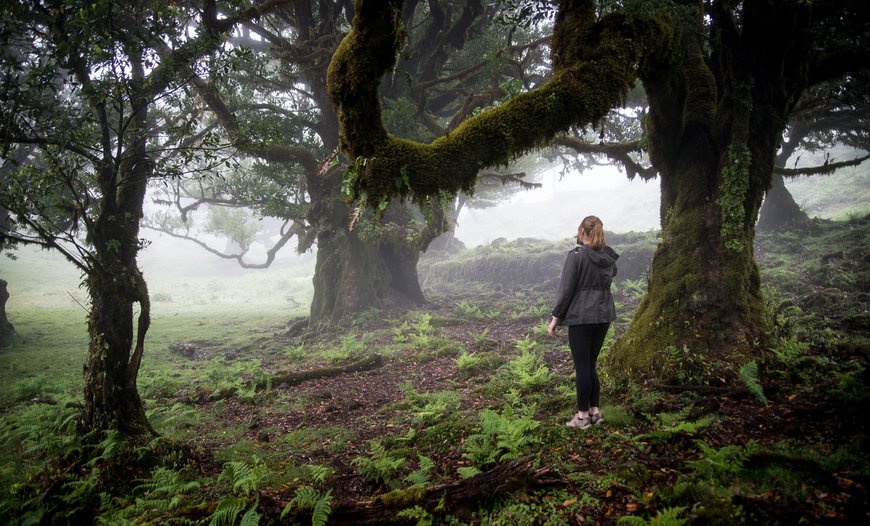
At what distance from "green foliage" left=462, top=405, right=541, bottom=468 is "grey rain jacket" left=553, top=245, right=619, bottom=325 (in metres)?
1.48

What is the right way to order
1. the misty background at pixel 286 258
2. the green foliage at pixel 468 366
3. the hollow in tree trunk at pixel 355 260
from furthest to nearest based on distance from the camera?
the misty background at pixel 286 258 → the hollow in tree trunk at pixel 355 260 → the green foliage at pixel 468 366

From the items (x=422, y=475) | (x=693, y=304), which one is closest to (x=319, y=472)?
(x=422, y=475)

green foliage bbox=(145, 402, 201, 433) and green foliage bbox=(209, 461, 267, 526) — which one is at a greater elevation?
green foliage bbox=(209, 461, 267, 526)

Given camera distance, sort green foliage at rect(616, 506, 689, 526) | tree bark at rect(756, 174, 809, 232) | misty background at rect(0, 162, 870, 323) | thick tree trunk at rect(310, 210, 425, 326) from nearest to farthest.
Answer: green foliage at rect(616, 506, 689, 526) < thick tree trunk at rect(310, 210, 425, 326) < tree bark at rect(756, 174, 809, 232) < misty background at rect(0, 162, 870, 323)

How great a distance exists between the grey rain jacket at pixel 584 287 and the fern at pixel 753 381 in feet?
5.58

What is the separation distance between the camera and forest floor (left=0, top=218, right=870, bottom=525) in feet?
11.2

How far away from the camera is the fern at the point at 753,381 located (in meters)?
4.81

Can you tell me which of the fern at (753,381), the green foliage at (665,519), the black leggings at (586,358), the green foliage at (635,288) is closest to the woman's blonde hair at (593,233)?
the black leggings at (586,358)

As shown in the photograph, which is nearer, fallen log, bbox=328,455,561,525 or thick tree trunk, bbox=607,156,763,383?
fallen log, bbox=328,455,561,525

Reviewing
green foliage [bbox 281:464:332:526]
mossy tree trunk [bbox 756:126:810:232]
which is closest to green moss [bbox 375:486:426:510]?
green foliage [bbox 281:464:332:526]

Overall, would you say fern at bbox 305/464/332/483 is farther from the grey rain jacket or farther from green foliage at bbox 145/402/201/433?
green foliage at bbox 145/402/201/433

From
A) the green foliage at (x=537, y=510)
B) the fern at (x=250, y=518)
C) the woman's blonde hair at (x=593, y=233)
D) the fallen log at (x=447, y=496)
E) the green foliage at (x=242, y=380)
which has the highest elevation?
the woman's blonde hair at (x=593, y=233)

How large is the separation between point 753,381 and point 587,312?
2.13 metres

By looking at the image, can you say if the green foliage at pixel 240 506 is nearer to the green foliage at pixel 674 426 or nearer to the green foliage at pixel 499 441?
the green foliage at pixel 499 441
